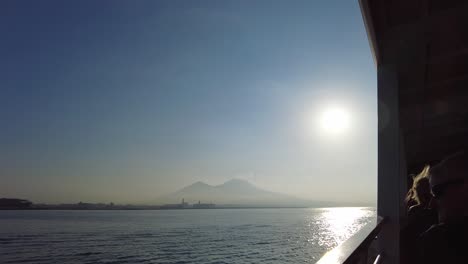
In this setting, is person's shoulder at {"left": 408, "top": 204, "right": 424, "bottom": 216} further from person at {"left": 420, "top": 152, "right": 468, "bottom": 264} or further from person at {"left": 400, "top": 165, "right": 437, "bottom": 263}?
person at {"left": 420, "top": 152, "right": 468, "bottom": 264}

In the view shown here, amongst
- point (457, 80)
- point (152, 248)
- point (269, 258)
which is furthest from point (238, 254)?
point (457, 80)

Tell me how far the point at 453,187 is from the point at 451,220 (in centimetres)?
9

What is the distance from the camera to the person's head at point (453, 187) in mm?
927

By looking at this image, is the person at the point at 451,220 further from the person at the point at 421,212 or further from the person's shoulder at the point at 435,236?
the person at the point at 421,212

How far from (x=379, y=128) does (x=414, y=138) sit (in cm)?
353

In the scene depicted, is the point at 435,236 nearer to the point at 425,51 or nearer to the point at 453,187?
A: the point at 453,187

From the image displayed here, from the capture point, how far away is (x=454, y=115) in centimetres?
464

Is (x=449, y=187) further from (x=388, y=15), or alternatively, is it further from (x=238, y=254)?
(x=238, y=254)

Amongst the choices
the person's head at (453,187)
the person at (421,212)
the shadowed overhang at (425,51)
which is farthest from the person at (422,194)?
the person's head at (453,187)

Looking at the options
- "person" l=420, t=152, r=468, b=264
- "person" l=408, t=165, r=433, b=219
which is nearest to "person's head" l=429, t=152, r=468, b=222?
"person" l=420, t=152, r=468, b=264

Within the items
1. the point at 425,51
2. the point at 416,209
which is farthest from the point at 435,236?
the point at 425,51

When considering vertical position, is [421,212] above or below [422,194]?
below

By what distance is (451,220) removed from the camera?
3.11ft

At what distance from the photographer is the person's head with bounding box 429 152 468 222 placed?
3.04 ft
